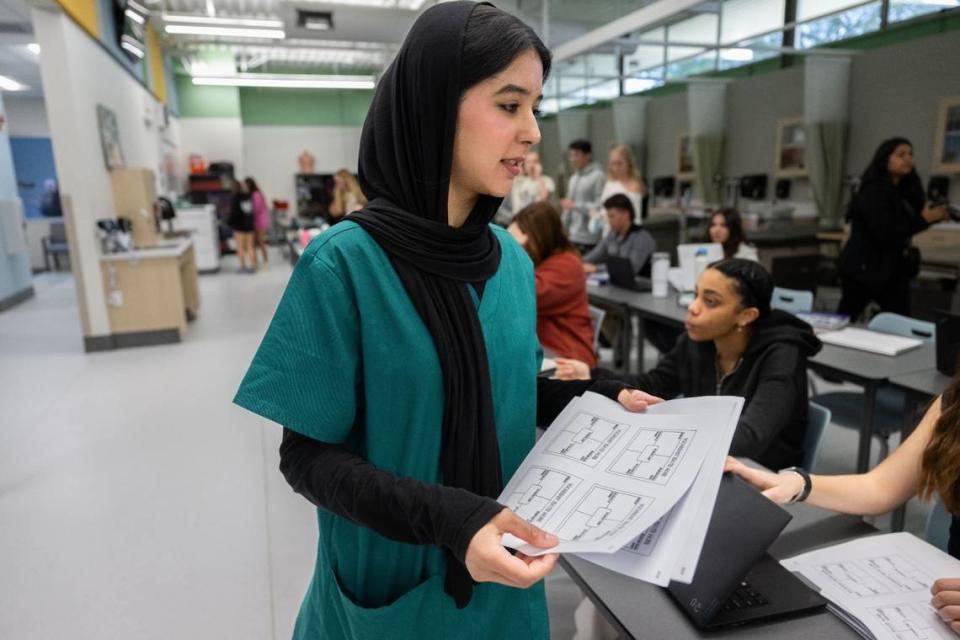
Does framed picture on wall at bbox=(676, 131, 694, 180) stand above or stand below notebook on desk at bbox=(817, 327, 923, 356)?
above

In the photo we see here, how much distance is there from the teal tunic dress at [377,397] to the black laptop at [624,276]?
10.9ft

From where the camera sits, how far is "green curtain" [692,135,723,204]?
9148mm

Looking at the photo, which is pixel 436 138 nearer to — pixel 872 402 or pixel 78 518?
pixel 872 402

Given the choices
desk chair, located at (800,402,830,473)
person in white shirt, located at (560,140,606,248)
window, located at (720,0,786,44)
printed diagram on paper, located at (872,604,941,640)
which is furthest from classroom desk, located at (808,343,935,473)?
window, located at (720,0,786,44)

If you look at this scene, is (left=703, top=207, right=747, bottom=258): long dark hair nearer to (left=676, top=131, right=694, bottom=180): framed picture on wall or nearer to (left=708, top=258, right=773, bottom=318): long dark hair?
(left=708, top=258, right=773, bottom=318): long dark hair

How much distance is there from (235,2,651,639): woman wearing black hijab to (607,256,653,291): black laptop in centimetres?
334

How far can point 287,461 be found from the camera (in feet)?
2.43

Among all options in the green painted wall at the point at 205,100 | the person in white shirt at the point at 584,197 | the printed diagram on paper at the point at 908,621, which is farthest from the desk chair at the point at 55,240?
the printed diagram on paper at the point at 908,621

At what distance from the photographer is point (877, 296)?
404 cm

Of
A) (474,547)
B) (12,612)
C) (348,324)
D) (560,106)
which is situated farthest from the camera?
(560,106)

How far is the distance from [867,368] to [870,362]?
4.1 inches

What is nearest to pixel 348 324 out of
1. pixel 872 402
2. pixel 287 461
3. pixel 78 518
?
pixel 287 461

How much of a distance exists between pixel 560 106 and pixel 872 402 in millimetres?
9459

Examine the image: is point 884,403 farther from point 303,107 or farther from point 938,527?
point 303,107
